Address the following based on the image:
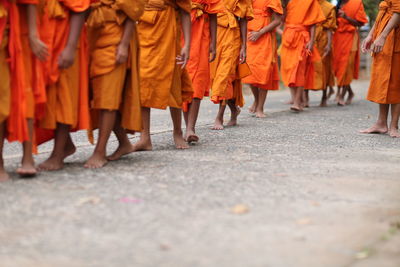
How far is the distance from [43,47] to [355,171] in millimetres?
2677

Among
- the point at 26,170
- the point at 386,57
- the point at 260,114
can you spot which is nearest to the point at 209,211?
the point at 26,170

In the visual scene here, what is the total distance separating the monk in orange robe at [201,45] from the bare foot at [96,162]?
198 centimetres

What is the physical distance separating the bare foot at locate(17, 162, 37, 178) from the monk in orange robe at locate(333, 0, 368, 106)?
10.4m

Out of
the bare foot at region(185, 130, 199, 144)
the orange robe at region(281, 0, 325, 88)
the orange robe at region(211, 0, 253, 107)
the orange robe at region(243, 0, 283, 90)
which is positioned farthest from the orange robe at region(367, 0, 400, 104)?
the orange robe at region(281, 0, 325, 88)

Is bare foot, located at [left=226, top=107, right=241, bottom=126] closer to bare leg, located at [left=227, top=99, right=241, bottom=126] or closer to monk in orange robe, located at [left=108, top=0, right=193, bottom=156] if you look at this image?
bare leg, located at [left=227, top=99, right=241, bottom=126]

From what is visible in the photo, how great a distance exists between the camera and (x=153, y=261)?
3.79 metres

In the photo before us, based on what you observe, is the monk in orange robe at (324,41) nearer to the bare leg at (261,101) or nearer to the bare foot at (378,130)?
the bare leg at (261,101)

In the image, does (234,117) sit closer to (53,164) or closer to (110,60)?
(110,60)

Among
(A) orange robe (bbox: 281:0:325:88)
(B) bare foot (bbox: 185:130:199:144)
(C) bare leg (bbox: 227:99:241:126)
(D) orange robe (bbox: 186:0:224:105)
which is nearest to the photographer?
(B) bare foot (bbox: 185:130:199:144)

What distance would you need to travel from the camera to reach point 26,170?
554 cm

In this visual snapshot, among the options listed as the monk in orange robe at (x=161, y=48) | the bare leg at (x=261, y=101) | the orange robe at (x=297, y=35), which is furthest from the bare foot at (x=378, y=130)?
the orange robe at (x=297, y=35)

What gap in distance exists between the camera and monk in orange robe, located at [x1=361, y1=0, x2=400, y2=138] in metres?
9.01

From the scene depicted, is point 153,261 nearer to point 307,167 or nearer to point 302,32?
point 307,167

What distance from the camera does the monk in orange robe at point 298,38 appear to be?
12961 millimetres
